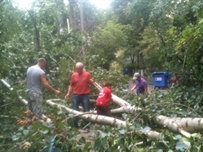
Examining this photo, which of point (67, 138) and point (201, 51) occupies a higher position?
point (201, 51)

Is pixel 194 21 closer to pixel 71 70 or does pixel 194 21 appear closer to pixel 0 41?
pixel 71 70

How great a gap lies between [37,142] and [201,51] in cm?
484

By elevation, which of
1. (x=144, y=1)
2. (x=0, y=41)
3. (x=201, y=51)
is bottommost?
(x=201, y=51)

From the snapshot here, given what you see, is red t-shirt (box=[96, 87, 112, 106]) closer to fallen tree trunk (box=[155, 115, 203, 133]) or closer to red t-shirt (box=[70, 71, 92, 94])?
red t-shirt (box=[70, 71, 92, 94])

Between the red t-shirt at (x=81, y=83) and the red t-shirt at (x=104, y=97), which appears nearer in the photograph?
the red t-shirt at (x=104, y=97)

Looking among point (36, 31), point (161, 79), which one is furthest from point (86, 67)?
point (161, 79)

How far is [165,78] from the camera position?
19.3m

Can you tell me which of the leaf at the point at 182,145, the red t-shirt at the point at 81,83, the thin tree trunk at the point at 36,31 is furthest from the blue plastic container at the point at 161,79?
the leaf at the point at 182,145

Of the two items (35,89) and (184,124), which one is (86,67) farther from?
(184,124)

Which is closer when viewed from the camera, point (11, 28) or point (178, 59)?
point (11, 28)

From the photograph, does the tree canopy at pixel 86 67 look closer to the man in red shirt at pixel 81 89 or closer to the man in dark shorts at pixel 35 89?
the man in dark shorts at pixel 35 89

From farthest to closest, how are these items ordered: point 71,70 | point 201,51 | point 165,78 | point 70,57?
1. point 165,78
2. point 70,57
3. point 71,70
4. point 201,51

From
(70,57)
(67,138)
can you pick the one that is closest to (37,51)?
(70,57)

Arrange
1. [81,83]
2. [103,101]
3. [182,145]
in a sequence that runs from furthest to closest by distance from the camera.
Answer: [81,83] → [103,101] → [182,145]
